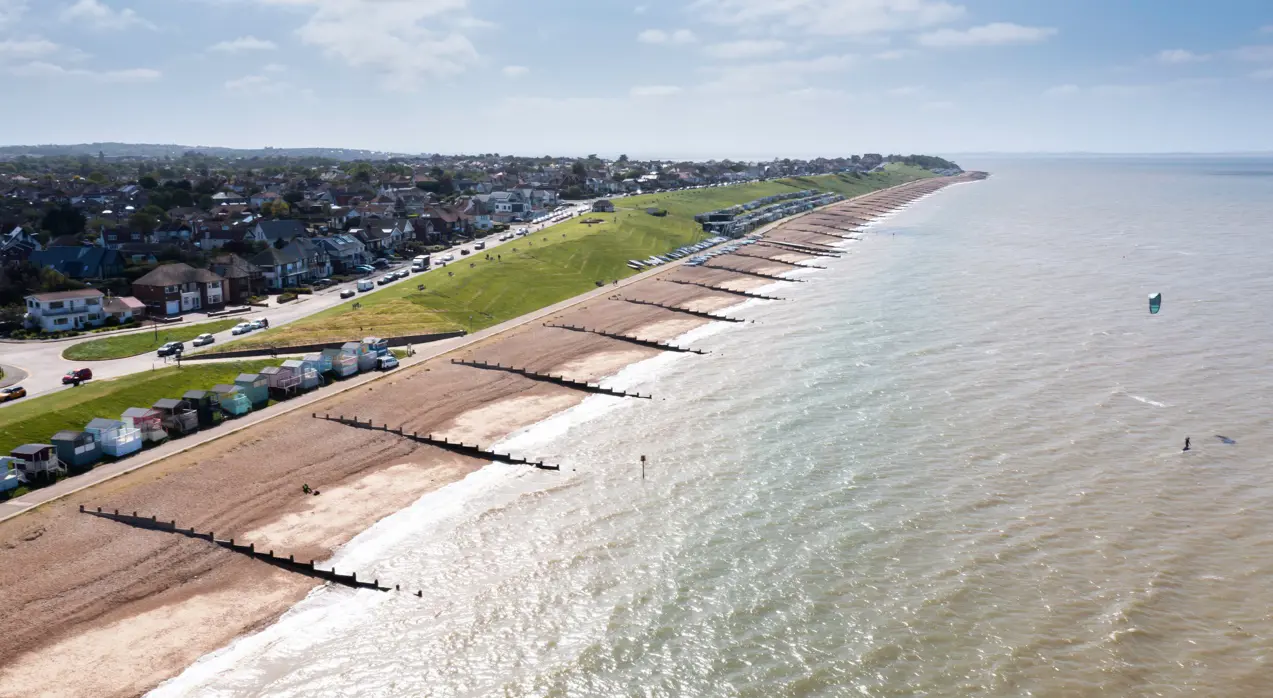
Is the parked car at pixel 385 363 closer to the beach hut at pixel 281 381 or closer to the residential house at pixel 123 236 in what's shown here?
Result: the beach hut at pixel 281 381

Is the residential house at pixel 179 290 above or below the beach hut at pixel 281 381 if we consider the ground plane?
above

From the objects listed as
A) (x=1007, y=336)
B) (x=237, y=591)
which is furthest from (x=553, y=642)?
(x=1007, y=336)

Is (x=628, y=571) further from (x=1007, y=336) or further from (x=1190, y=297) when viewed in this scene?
(x=1190, y=297)

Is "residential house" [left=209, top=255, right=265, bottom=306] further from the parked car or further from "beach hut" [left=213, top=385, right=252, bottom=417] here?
"beach hut" [left=213, top=385, right=252, bottom=417]

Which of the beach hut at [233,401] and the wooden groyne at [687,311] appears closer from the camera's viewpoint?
the beach hut at [233,401]

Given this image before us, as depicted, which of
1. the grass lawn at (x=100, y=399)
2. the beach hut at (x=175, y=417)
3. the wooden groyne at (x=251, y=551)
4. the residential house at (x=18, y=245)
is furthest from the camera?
the residential house at (x=18, y=245)

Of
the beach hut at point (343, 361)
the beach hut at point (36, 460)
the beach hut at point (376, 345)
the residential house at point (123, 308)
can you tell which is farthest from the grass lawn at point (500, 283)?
the beach hut at point (36, 460)

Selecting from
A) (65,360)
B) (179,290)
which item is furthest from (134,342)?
(179,290)

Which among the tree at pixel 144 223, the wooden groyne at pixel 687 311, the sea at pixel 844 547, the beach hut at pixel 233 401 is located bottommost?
the sea at pixel 844 547
